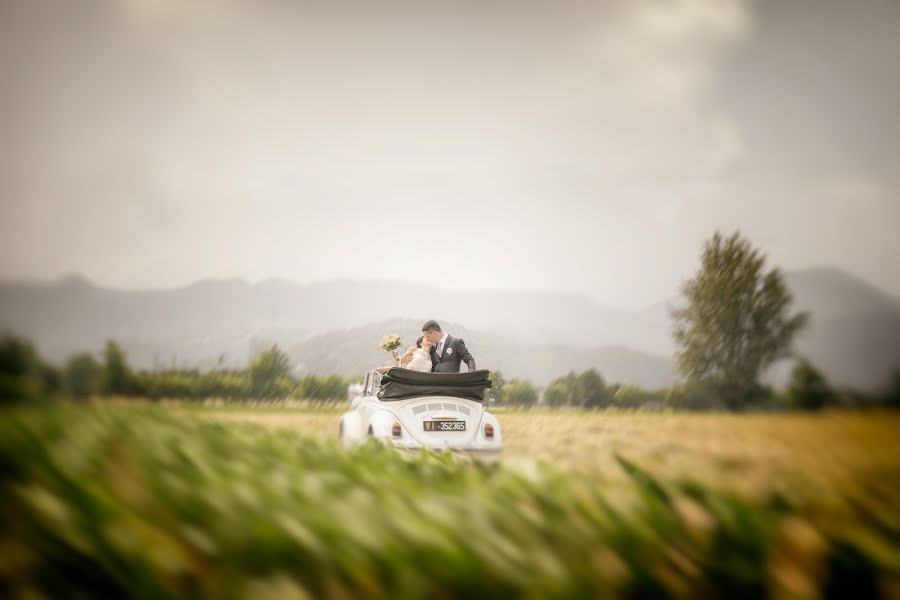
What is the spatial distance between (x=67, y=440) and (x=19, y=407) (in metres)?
0.38

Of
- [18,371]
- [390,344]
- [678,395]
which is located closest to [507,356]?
[678,395]

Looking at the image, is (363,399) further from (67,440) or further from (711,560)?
(711,560)

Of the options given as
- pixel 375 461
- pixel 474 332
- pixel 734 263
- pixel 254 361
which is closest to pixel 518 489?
pixel 375 461

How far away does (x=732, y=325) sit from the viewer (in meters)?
5.42

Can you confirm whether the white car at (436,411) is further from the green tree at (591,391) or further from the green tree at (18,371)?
the green tree at (591,391)

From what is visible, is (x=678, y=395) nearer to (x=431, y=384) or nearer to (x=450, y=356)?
(x=450, y=356)

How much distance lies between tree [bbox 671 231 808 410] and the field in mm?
3706

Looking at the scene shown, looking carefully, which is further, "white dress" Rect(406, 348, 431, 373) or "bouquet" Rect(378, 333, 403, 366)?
"bouquet" Rect(378, 333, 403, 366)

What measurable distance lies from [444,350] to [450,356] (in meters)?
Answer: 0.08

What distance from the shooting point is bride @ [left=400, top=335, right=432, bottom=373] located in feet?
16.3

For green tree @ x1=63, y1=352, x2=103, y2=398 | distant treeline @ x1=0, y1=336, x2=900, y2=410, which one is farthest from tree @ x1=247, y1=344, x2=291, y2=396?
green tree @ x1=63, y1=352, x2=103, y2=398

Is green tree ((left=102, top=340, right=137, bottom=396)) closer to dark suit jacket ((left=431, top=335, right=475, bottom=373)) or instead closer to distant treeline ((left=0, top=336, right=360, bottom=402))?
distant treeline ((left=0, top=336, right=360, bottom=402))

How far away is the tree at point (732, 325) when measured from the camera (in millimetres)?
4500

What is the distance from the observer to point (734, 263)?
472cm
